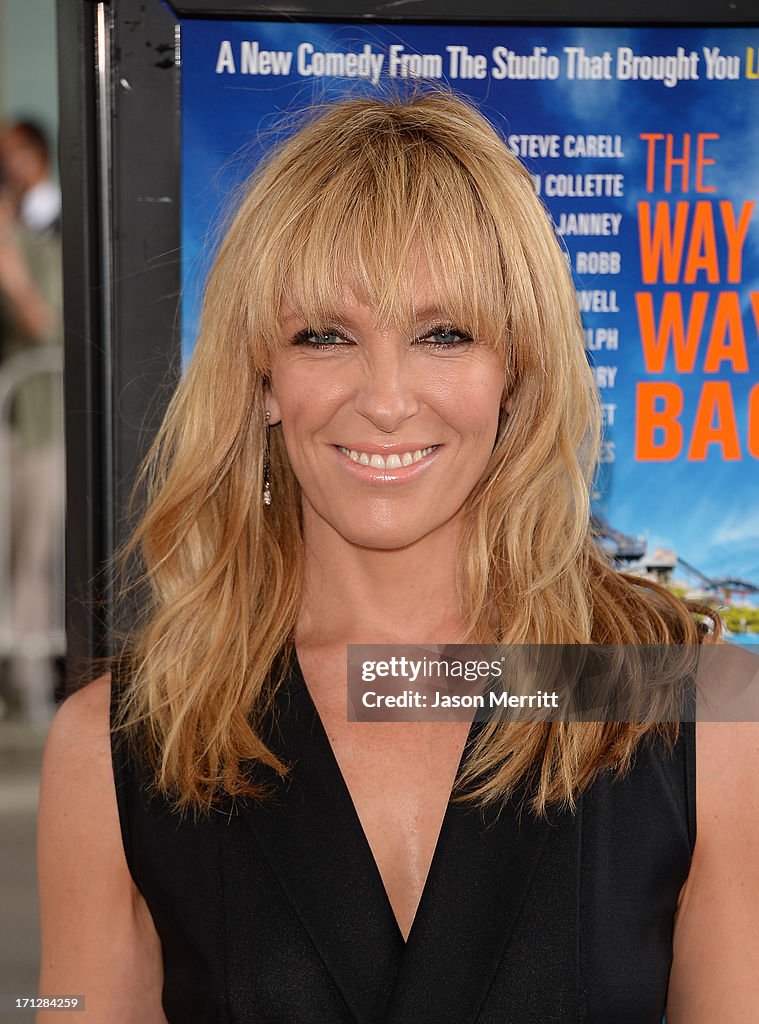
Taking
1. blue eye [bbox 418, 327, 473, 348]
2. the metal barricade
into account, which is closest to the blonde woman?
blue eye [bbox 418, 327, 473, 348]

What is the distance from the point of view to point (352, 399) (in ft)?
4.29

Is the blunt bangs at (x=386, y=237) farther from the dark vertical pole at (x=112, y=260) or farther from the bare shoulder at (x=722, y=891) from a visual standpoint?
the bare shoulder at (x=722, y=891)

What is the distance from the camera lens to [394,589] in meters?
1.44

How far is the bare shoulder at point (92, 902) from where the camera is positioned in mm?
1377

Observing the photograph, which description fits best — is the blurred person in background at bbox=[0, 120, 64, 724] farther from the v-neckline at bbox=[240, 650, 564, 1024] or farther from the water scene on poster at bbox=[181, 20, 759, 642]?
the v-neckline at bbox=[240, 650, 564, 1024]

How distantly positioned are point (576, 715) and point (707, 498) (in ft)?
1.11

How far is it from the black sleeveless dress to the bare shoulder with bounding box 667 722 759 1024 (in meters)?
0.02

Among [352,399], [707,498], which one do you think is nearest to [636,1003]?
[707,498]

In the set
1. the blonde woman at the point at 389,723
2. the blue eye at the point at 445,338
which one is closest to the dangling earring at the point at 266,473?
the blonde woman at the point at 389,723

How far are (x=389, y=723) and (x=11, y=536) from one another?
3219 mm

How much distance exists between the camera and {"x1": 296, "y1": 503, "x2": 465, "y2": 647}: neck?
4.70 ft

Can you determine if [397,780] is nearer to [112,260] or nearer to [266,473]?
[266,473]

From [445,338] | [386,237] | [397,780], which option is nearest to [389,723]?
[397,780]

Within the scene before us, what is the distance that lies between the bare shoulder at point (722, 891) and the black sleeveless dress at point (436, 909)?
2cm
